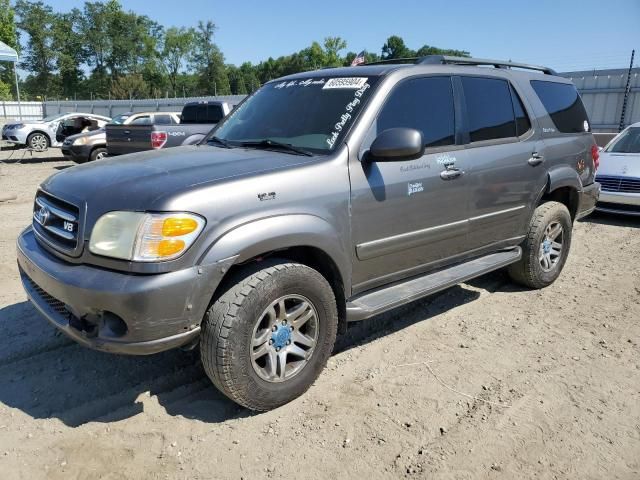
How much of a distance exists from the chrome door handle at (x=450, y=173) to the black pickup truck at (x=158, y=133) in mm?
7049

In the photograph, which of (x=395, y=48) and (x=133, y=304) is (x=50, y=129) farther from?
(x=395, y=48)

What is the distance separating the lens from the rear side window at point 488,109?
4.13m

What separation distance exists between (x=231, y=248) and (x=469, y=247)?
2272 mm

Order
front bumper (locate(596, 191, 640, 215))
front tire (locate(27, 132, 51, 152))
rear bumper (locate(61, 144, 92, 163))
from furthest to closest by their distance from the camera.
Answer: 1. front tire (locate(27, 132, 51, 152))
2. rear bumper (locate(61, 144, 92, 163))
3. front bumper (locate(596, 191, 640, 215))

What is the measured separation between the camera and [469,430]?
9.57 feet

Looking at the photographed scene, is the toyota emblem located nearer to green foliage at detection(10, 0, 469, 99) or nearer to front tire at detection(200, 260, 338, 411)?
front tire at detection(200, 260, 338, 411)

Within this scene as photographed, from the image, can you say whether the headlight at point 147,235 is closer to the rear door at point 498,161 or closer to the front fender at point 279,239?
the front fender at point 279,239

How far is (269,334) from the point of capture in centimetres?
296

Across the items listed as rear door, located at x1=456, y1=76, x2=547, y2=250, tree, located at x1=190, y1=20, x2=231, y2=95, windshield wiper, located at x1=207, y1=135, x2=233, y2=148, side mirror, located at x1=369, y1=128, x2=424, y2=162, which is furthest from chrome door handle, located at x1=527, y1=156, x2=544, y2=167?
tree, located at x1=190, y1=20, x2=231, y2=95

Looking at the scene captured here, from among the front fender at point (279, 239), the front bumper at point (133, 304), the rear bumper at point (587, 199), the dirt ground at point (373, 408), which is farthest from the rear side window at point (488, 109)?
the front bumper at point (133, 304)

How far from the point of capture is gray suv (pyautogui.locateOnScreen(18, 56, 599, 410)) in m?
2.61

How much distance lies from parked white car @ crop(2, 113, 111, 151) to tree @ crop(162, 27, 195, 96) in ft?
232

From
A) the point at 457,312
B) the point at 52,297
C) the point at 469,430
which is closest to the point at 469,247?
the point at 457,312

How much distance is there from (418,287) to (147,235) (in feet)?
6.44
